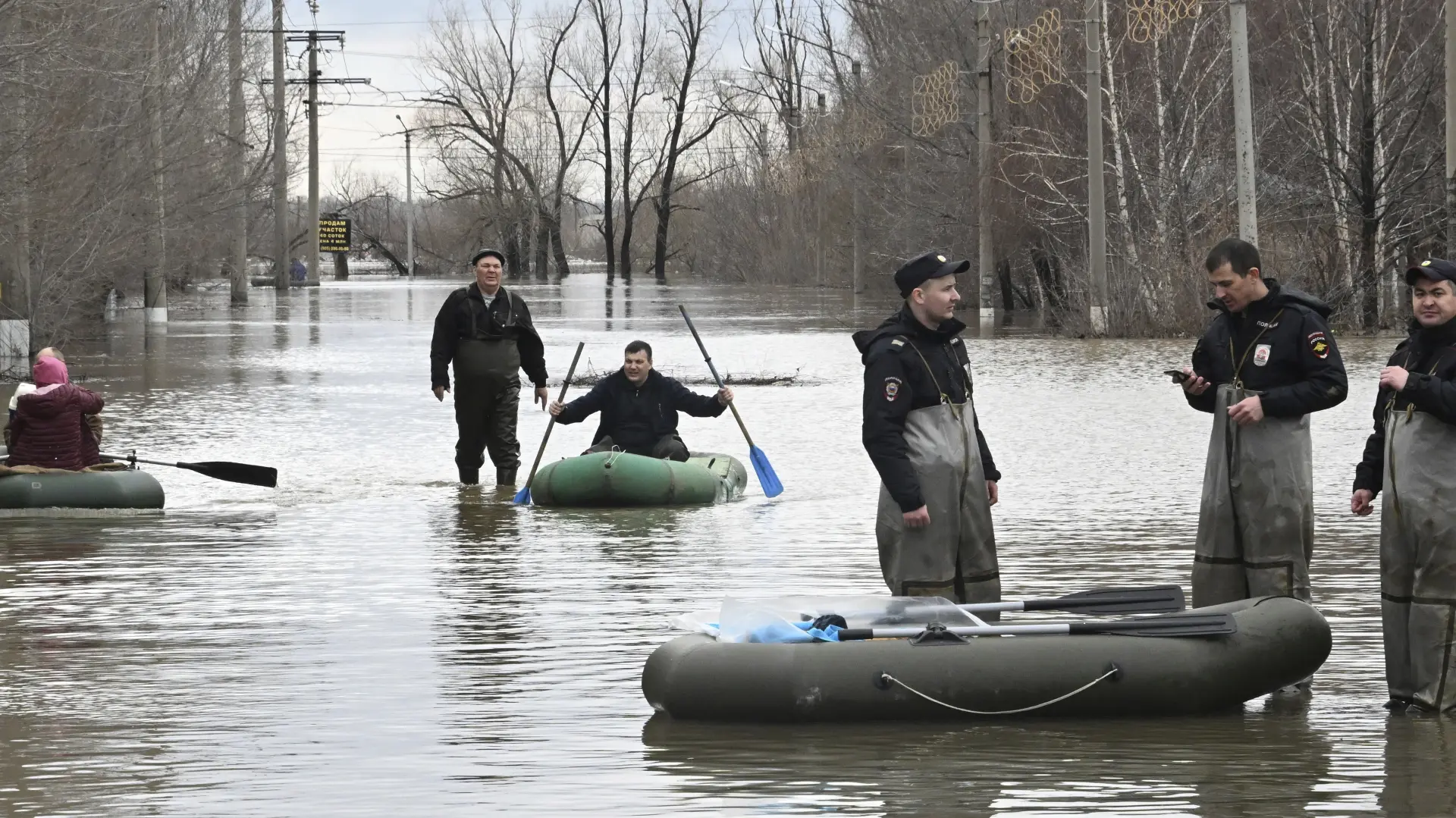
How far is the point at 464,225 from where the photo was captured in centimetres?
10306

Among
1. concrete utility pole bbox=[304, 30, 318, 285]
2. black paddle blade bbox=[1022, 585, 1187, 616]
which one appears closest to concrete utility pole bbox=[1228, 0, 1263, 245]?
black paddle blade bbox=[1022, 585, 1187, 616]

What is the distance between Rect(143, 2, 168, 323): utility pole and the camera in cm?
3888

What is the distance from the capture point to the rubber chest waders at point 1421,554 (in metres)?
7.31

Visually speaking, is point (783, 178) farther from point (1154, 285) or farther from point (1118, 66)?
point (1154, 285)

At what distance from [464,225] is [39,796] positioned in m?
97.6

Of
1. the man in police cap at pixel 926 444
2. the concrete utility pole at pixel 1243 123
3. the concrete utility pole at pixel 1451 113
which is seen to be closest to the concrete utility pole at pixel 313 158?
the concrete utility pole at pixel 1243 123

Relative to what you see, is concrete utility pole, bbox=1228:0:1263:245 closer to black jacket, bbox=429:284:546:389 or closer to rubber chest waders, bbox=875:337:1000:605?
black jacket, bbox=429:284:546:389

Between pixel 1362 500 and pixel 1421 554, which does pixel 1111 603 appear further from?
pixel 1421 554

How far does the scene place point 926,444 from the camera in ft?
26.1

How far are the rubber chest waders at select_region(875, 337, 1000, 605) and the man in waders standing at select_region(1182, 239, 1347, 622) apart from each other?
2.95 feet

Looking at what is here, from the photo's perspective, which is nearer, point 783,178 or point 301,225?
point 783,178

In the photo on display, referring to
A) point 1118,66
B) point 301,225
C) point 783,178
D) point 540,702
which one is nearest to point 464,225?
point 301,225

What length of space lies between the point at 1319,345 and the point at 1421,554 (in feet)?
3.14

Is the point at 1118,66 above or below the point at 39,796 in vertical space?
above
